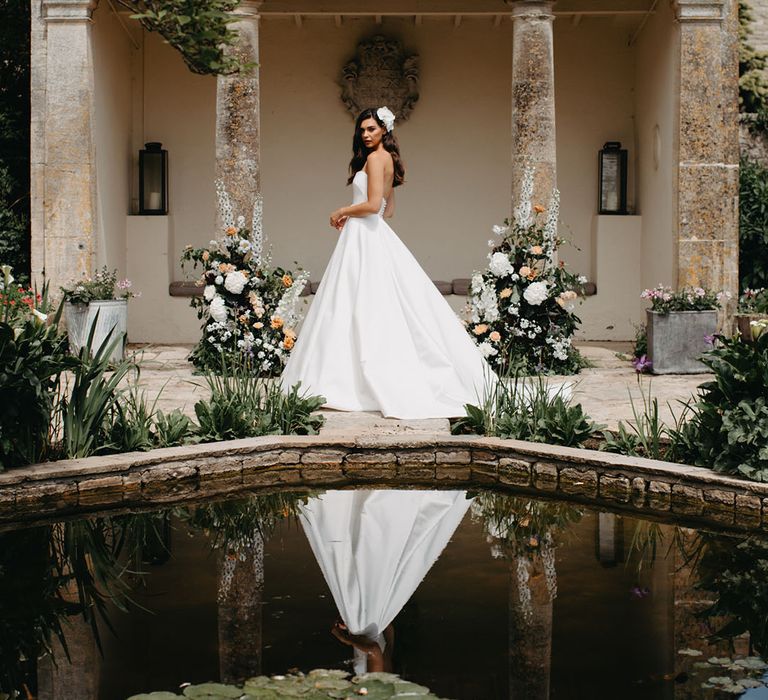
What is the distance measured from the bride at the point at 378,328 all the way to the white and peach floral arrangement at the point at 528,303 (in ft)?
5.46

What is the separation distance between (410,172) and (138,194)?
2.76 metres

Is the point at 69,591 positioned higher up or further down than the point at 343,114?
further down

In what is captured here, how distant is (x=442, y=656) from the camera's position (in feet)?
13.5

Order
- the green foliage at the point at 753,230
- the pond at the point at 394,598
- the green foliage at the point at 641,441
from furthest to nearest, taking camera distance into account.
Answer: the green foliage at the point at 753,230 → the green foliage at the point at 641,441 → the pond at the point at 394,598

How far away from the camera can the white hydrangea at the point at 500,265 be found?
1005 centimetres

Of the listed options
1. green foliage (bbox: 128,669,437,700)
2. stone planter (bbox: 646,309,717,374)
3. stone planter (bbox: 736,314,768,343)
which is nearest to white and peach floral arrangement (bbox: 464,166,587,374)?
stone planter (bbox: 646,309,717,374)

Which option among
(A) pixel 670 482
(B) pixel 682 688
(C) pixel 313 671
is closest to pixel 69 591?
(C) pixel 313 671

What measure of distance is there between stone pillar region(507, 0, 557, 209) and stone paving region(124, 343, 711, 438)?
1630mm

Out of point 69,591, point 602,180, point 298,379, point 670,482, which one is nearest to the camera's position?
point 69,591

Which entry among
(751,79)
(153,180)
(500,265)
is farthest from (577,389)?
(153,180)

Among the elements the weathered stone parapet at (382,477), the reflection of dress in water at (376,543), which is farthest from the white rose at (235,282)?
the reflection of dress in water at (376,543)

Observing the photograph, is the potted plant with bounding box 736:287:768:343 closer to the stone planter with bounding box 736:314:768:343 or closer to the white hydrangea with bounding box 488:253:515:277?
the stone planter with bounding box 736:314:768:343

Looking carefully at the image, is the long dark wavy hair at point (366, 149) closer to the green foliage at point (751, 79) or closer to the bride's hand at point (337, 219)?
the bride's hand at point (337, 219)

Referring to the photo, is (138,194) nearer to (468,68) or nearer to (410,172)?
(410,172)
